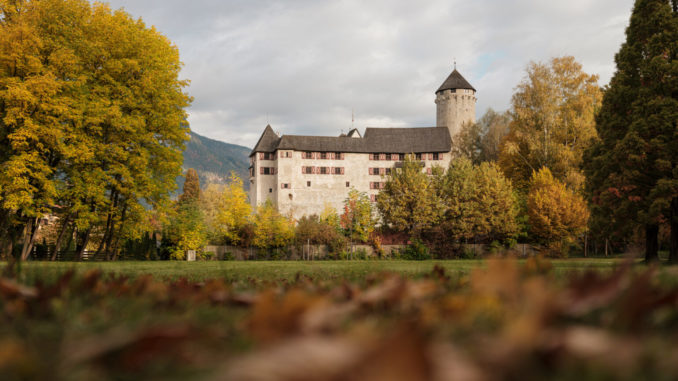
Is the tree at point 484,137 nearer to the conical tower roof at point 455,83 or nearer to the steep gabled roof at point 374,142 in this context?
the steep gabled roof at point 374,142

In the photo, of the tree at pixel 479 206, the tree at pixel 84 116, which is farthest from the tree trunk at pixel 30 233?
the tree at pixel 479 206

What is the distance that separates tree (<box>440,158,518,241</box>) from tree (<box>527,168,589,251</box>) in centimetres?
196

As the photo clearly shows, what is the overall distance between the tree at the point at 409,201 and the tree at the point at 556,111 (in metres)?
8.02

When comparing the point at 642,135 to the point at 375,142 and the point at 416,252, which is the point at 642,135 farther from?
the point at 375,142

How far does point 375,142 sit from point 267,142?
16.7m

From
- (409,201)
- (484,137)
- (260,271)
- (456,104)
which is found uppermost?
(456,104)

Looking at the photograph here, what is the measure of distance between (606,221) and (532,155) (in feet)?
81.8

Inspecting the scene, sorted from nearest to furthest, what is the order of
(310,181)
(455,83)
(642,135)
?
1. (642,135)
2. (310,181)
3. (455,83)

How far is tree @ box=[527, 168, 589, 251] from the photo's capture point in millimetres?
35531

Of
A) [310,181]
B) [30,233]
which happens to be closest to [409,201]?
[310,181]

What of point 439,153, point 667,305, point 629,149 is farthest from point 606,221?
point 439,153

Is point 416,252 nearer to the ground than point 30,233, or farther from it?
nearer to the ground

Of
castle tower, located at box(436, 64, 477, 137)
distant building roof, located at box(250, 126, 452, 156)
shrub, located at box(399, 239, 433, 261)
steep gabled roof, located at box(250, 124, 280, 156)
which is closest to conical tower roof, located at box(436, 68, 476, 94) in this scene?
castle tower, located at box(436, 64, 477, 137)

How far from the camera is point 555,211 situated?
35781 millimetres
